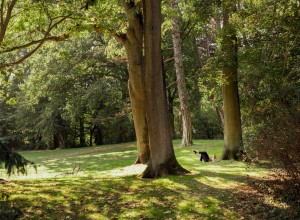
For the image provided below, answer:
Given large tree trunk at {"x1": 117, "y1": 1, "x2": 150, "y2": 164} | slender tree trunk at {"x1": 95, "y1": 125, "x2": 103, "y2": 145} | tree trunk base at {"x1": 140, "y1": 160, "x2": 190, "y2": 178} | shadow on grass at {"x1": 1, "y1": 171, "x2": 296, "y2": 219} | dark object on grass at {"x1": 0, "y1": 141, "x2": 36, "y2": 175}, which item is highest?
large tree trunk at {"x1": 117, "y1": 1, "x2": 150, "y2": 164}

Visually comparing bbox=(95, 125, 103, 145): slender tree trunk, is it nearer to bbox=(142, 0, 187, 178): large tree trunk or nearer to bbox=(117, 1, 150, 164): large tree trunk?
bbox=(117, 1, 150, 164): large tree trunk

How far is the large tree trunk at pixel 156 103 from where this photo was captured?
37.8 feet

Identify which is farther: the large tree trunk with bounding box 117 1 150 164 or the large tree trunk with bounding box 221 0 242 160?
the large tree trunk with bounding box 221 0 242 160

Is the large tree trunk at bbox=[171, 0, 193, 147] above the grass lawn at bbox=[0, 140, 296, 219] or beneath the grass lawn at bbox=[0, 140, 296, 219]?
above

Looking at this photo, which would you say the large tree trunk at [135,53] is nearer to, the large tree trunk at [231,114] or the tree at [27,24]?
the tree at [27,24]

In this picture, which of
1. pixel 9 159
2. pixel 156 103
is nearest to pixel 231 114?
pixel 156 103

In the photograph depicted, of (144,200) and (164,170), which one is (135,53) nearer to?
(164,170)

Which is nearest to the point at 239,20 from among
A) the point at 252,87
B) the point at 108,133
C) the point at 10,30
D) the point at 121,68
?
the point at 252,87

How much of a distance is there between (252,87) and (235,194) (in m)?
5.59

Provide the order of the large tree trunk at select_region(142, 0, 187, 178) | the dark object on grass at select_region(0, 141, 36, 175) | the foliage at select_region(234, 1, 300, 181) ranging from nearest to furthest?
1. the dark object on grass at select_region(0, 141, 36, 175)
2. the foliage at select_region(234, 1, 300, 181)
3. the large tree trunk at select_region(142, 0, 187, 178)

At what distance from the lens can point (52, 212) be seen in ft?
25.7

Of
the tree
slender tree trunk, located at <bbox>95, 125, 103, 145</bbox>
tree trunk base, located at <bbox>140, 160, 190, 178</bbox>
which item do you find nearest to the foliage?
tree trunk base, located at <bbox>140, 160, 190, 178</bbox>

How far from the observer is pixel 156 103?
11.6 meters

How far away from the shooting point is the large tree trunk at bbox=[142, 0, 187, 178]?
11531 mm
